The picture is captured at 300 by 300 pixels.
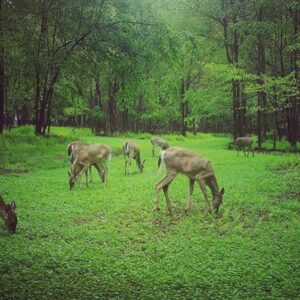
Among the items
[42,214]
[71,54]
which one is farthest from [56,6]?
[42,214]

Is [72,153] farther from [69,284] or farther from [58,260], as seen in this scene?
[69,284]

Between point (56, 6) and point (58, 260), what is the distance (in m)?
17.8

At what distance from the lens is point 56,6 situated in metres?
21.2

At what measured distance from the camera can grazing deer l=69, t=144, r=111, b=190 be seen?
12.9 m

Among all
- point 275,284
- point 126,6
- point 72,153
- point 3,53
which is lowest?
point 275,284

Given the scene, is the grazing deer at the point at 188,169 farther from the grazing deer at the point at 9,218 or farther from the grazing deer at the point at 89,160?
the grazing deer at the point at 89,160

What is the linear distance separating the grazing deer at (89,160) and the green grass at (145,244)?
55cm

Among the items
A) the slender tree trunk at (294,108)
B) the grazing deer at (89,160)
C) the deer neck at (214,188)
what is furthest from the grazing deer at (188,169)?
the slender tree trunk at (294,108)

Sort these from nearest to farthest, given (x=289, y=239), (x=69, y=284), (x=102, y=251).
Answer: (x=69, y=284)
(x=102, y=251)
(x=289, y=239)

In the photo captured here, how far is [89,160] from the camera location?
13.3m

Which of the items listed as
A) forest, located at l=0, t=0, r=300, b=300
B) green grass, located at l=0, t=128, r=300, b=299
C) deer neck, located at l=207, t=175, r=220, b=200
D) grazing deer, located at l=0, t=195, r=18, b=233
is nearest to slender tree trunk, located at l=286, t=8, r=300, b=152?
forest, located at l=0, t=0, r=300, b=300

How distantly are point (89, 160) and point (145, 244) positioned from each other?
252 inches

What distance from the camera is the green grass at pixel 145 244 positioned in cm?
556

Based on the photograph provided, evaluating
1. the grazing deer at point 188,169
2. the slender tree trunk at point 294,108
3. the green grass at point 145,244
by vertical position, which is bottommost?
the green grass at point 145,244
